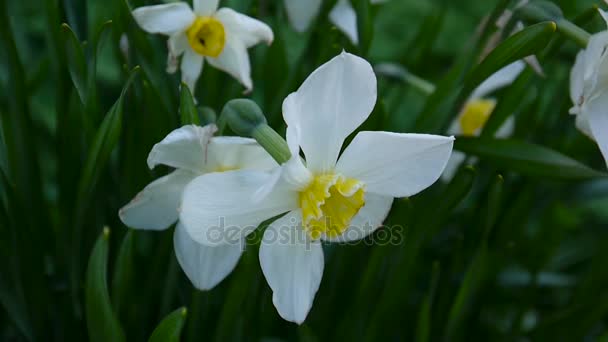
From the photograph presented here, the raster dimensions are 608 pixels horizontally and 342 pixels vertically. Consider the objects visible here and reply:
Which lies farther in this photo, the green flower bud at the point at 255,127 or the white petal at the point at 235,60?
the white petal at the point at 235,60

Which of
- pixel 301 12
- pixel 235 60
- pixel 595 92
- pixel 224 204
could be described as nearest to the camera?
pixel 224 204

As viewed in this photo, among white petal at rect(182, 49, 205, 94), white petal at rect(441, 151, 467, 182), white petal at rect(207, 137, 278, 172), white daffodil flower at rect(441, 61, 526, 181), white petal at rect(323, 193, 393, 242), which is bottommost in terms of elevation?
white petal at rect(441, 151, 467, 182)

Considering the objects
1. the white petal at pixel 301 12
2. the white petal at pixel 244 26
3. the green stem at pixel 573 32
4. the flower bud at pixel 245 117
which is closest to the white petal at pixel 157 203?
the flower bud at pixel 245 117

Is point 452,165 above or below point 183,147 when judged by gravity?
below

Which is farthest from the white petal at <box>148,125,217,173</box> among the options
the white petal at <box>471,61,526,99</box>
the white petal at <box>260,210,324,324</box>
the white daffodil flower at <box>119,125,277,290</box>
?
the white petal at <box>471,61,526,99</box>

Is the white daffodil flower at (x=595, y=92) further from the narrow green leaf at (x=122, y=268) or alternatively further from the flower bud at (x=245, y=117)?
the narrow green leaf at (x=122, y=268)

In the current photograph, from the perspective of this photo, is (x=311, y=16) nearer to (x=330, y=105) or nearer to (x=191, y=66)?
(x=191, y=66)
